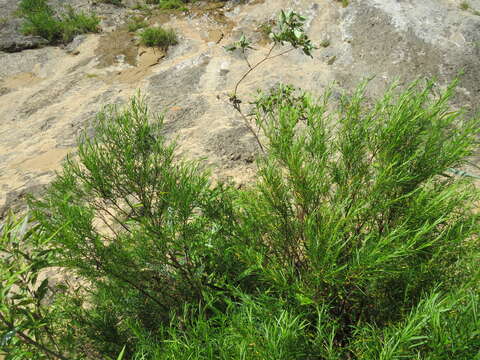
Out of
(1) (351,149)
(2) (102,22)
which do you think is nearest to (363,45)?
(1) (351,149)

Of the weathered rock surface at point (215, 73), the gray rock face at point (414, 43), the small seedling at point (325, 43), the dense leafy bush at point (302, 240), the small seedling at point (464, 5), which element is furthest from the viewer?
the small seedling at point (325, 43)

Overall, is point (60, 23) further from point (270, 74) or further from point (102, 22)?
point (270, 74)

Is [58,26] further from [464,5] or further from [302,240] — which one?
[302,240]

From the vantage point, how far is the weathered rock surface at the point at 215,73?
4.05m

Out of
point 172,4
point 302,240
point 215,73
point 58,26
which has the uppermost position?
point 172,4

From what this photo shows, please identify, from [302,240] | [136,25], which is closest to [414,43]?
[302,240]

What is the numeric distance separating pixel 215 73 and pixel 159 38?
202 centimetres

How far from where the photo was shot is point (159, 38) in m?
6.41

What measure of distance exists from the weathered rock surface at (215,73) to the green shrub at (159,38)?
0.68 ft

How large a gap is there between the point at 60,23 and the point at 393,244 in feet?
30.3

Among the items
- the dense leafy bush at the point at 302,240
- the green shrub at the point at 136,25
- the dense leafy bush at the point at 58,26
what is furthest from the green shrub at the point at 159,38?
the dense leafy bush at the point at 302,240

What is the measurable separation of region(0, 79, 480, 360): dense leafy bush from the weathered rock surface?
187 centimetres

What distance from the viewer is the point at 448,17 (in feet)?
15.6

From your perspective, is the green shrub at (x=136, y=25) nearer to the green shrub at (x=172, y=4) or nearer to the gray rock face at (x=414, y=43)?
the green shrub at (x=172, y=4)
